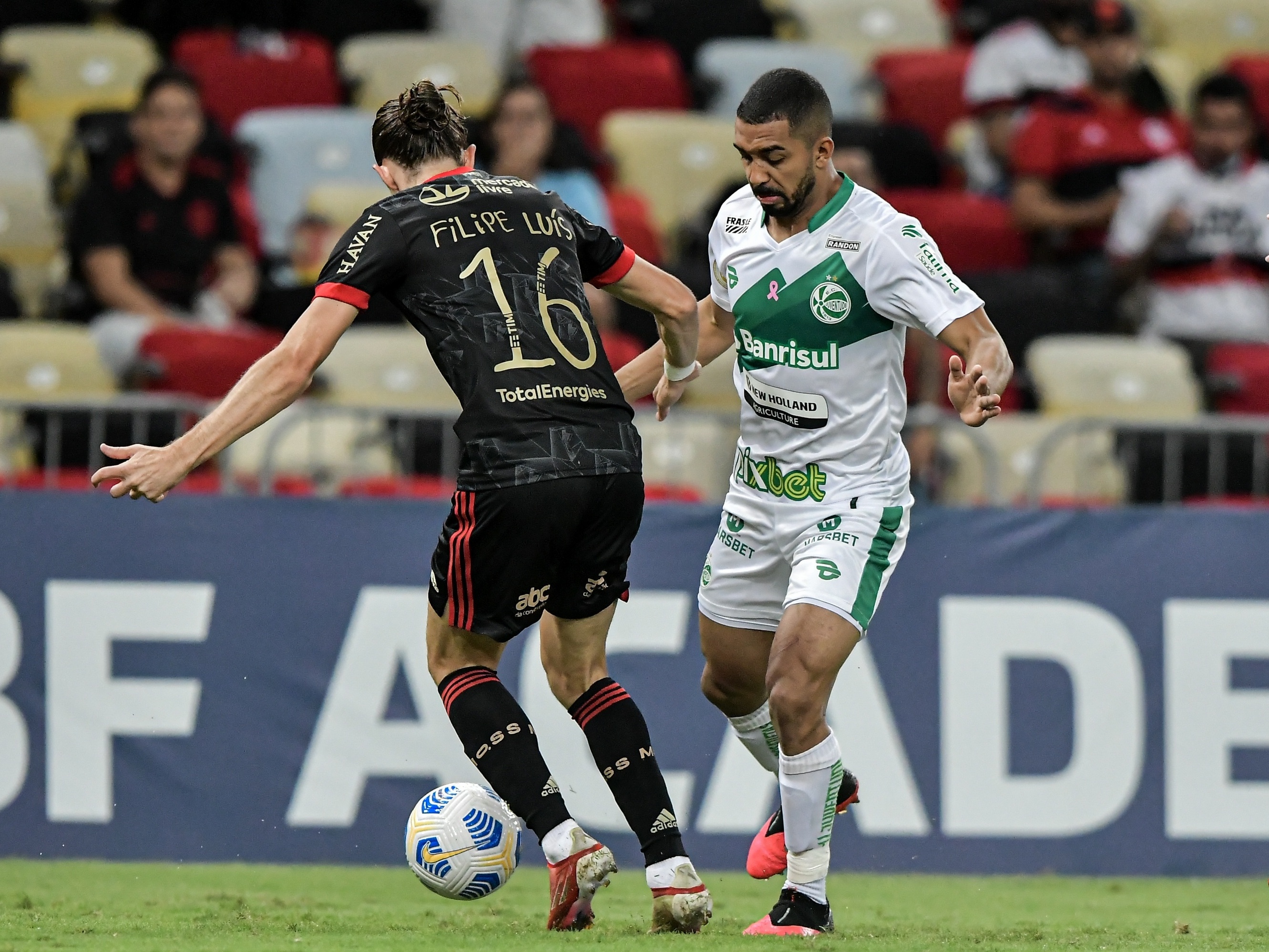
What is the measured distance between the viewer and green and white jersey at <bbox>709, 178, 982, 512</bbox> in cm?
610

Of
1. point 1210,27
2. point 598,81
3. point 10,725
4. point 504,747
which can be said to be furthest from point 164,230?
point 1210,27

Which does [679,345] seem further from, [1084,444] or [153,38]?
[153,38]

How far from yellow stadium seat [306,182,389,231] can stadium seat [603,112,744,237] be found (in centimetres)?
167

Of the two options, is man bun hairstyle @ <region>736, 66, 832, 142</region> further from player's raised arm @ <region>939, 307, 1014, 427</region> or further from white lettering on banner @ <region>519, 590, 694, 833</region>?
white lettering on banner @ <region>519, 590, 694, 833</region>

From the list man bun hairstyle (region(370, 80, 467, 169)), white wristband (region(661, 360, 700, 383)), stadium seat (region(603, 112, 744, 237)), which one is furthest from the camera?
stadium seat (region(603, 112, 744, 237))

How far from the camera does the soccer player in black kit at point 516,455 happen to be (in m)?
5.64

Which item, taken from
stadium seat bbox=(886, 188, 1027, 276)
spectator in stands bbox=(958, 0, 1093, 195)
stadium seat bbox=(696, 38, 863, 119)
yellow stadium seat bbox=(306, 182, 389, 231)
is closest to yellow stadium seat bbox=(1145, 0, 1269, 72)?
spectator in stands bbox=(958, 0, 1093, 195)

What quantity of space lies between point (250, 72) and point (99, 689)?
5.38 metres

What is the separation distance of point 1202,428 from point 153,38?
7624mm

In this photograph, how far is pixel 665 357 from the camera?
6.48 meters

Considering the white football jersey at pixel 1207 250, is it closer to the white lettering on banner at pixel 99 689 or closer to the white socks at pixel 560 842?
the white lettering on banner at pixel 99 689

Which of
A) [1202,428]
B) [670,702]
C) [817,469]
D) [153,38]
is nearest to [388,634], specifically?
[670,702]

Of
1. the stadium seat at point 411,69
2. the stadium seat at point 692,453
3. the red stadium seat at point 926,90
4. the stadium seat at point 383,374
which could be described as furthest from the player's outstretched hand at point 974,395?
the red stadium seat at point 926,90

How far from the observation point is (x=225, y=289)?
10641 millimetres
